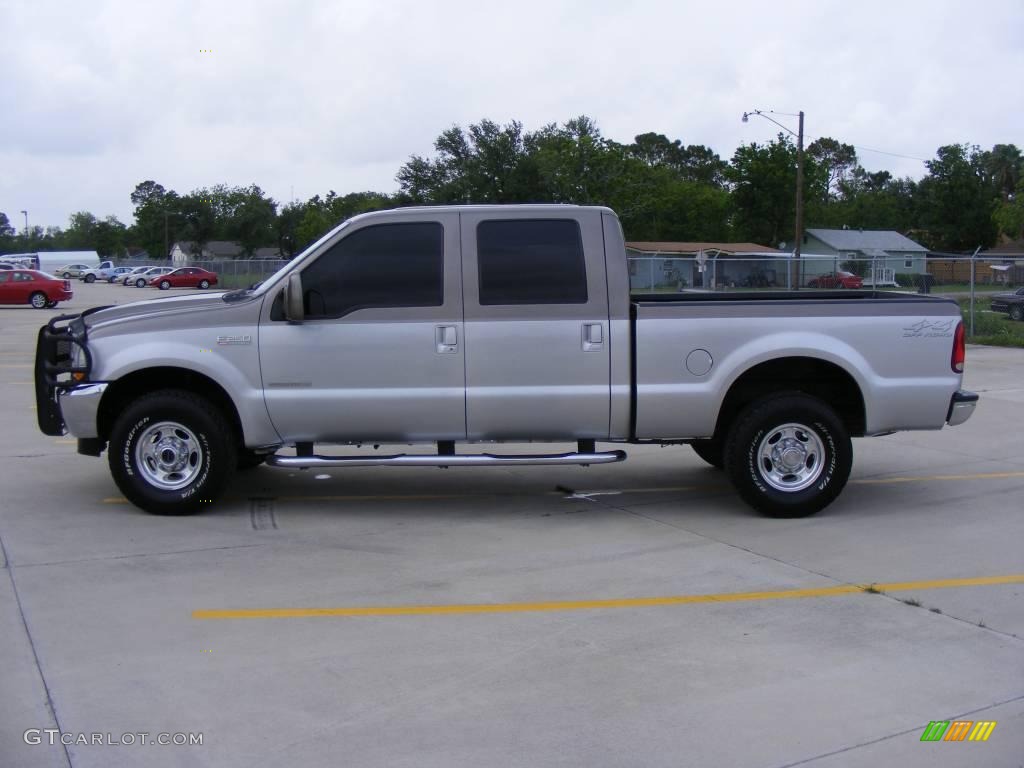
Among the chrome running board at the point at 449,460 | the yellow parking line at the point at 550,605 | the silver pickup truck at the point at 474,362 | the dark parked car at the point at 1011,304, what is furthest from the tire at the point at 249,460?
the dark parked car at the point at 1011,304

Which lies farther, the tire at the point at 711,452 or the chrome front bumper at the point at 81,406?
the tire at the point at 711,452

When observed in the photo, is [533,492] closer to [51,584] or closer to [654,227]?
[51,584]

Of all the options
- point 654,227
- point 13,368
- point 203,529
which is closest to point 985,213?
point 654,227

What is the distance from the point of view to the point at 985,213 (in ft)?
283

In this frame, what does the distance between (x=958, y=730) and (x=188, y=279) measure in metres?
62.4

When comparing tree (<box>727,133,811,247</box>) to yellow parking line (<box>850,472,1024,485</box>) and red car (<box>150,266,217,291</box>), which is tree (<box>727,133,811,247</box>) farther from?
yellow parking line (<box>850,472,1024,485</box>)

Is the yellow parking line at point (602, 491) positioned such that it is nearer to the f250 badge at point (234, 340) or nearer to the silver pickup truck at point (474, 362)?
the silver pickup truck at point (474, 362)

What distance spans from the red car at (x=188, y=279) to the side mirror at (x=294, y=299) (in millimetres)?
56733

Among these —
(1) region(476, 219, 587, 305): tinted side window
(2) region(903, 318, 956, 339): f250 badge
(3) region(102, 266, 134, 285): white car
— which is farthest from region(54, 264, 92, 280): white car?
(2) region(903, 318, 956, 339): f250 badge

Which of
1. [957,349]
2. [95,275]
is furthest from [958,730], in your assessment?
[95,275]

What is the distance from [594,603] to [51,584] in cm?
309

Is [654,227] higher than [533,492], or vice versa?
[654,227]

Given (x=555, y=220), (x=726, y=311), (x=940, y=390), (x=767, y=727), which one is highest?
(x=555, y=220)

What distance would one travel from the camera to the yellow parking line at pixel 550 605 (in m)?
5.89
